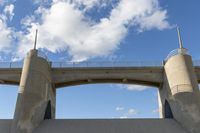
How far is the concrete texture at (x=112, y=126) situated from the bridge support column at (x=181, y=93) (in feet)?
4.02

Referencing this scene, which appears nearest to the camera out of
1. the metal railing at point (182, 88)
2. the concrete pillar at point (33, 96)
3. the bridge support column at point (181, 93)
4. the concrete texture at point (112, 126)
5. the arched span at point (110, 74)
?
the concrete pillar at point (33, 96)

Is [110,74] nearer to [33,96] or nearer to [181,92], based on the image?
[181,92]

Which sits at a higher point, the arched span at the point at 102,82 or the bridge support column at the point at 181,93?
the arched span at the point at 102,82

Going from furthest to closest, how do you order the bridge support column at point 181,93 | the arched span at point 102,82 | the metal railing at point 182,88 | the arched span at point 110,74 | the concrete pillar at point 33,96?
the arched span at point 102,82 < the arched span at point 110,74 < the metal railing at point 182,88 < the bridge support column at point 181,93 < the concrete pillar at point 33,96

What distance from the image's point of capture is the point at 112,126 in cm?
3017

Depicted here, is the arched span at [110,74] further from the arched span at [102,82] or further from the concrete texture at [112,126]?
the concrete texture at [112,126]

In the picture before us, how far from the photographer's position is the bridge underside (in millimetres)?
29469

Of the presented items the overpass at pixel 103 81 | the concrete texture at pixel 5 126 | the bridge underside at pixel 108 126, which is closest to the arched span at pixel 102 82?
the overpass at pixel 103 81

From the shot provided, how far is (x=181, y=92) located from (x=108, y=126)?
9.06m

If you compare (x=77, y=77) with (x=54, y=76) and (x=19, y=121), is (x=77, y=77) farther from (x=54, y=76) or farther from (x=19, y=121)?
(x=19, y=121)

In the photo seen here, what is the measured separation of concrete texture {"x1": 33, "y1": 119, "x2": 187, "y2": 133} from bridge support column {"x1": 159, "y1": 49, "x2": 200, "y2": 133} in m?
1.22

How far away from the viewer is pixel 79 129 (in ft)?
97.6

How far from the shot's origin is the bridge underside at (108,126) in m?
29.5

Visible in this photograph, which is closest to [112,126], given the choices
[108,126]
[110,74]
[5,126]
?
[108,126]
